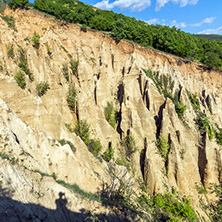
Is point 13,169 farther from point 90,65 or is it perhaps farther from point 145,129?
point 90,65

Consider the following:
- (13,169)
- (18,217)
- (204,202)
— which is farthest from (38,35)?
(204,202)

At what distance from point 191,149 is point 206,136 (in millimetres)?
2695

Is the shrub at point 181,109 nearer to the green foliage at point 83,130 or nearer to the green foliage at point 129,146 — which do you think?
the green foliage at point 129,146

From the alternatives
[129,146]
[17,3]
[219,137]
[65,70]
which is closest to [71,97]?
[65,70]

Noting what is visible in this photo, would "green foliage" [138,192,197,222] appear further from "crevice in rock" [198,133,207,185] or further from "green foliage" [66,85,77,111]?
"green foliage" [66,85,77,111]

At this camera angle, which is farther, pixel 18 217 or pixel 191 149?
pixel 191 149

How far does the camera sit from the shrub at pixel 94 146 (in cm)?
1934

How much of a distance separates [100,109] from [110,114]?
2.52 meters

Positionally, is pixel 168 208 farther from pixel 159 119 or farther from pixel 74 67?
pixel 74 67

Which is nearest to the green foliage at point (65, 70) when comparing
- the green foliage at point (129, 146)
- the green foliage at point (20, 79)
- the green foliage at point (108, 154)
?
the green foliage at point (20, 79)

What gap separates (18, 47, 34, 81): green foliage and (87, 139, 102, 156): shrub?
11.5 meters

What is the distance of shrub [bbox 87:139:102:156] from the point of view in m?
19.3

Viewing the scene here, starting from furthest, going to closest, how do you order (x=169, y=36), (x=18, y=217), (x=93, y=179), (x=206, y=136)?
(x=169, y=36) → (x=206, y=136) → (x=93, y=179) → (x=18, y=217)

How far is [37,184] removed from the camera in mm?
8531
